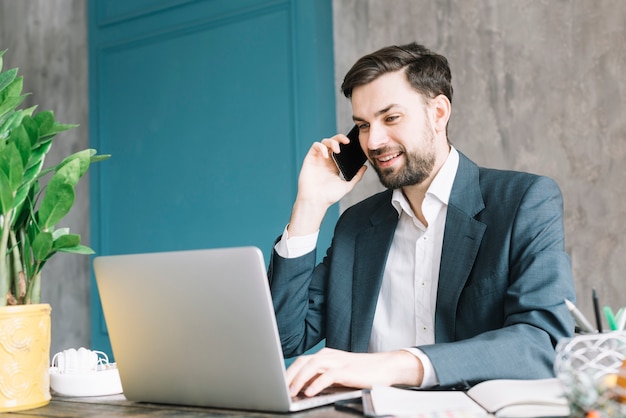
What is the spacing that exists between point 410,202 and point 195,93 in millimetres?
1865

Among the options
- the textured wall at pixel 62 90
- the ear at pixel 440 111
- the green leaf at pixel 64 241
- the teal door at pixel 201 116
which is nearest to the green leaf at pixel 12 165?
the green leaf at pixel 64 241

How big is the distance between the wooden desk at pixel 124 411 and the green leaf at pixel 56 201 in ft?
1.07

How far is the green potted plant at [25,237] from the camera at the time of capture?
1.24m

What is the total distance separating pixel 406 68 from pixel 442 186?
348 millimetres

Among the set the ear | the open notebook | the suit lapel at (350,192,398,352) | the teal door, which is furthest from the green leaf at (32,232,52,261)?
the teal door

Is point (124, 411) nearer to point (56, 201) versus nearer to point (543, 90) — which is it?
point (56, 201)

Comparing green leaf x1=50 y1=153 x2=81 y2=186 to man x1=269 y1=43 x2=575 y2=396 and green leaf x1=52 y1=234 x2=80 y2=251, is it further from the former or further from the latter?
man x1=269 y1=43 x2=575 y2=396

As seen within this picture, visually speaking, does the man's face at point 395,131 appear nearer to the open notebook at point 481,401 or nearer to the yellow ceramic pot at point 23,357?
the open notebook at point 481,401

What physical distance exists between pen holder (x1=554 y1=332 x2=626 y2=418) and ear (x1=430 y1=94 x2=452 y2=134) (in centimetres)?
104

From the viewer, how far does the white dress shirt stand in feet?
5.91

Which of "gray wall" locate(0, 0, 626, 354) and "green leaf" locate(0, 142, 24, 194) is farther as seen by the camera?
"gray wall" locate(0, 0, 626, 354)

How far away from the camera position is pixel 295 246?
1.82 meters

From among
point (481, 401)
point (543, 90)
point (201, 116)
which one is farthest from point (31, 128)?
point (201, 116)

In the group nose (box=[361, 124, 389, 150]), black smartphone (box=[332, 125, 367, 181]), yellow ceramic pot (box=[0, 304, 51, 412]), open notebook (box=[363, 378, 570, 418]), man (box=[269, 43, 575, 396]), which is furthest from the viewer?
black smartphone (box=[332, 125, 367, 181])
